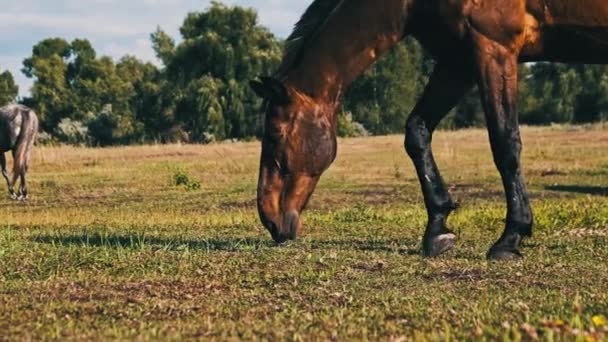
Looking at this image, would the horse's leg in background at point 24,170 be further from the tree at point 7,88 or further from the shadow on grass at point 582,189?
the tree at point 7,88

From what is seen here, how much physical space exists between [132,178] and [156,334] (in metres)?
21.8

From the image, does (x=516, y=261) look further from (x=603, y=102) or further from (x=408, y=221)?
(x=603, y=102)

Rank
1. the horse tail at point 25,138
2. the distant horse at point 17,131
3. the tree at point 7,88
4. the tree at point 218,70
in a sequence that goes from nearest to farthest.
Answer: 1. the horse tail at point 25,138
2. the distant horse at point 17,131
3. the tree at point 218,70
4. the tree at point 7,88

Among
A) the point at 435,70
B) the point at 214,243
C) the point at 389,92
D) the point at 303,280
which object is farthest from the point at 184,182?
the point at 389,92

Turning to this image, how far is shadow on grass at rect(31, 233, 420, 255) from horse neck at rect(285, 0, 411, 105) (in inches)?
57.2

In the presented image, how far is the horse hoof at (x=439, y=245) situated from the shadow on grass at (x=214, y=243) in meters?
0.13

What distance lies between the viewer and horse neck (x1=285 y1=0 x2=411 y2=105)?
7133 millimetres

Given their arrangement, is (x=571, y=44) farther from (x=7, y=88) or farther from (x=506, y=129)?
(x=7, y=88)

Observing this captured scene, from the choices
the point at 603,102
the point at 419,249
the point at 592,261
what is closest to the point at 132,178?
the point at 419,249

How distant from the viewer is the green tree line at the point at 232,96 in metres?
64.1

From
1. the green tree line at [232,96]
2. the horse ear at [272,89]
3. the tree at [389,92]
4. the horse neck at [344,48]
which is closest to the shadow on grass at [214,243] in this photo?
the horse ear at [272,89]

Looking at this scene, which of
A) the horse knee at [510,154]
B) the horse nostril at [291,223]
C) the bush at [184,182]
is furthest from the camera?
the bush at [184,182]

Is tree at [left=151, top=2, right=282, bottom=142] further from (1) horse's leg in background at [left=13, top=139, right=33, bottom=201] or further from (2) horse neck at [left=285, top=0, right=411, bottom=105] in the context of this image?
(2) horse neck at [left=285, top=0, right=411, bottom=105]

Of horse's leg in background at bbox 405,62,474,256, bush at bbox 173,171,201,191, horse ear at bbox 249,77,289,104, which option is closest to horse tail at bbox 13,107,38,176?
bush at bbox 173,171,201,191
